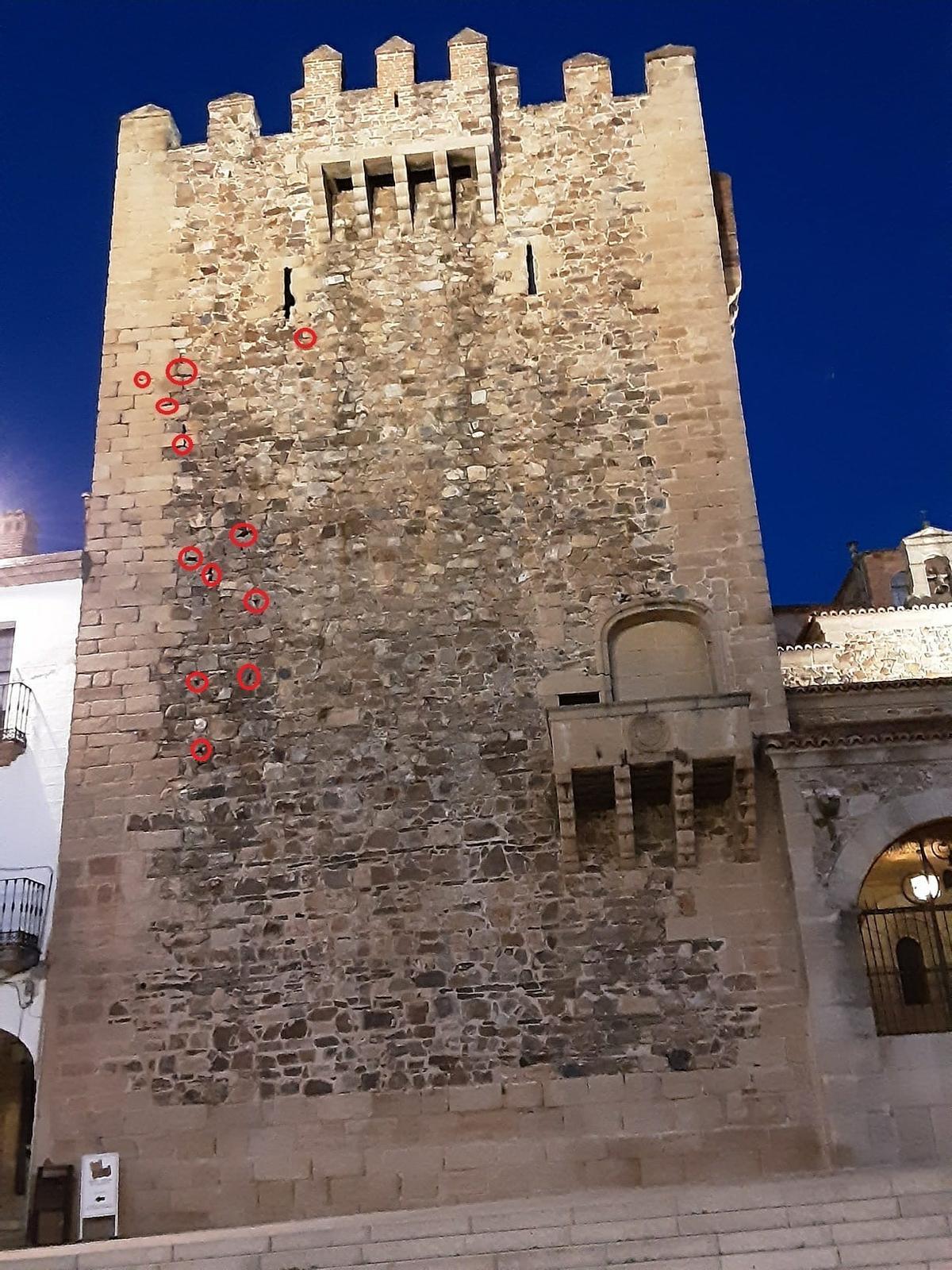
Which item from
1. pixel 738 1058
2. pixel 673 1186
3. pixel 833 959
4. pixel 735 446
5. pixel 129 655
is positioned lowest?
pixel 673 1186

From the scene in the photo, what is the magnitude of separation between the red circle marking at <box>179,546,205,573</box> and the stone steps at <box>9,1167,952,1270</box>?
6.55 metres

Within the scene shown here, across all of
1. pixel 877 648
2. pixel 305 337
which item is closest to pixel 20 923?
pixel 305 337

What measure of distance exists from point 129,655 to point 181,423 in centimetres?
274

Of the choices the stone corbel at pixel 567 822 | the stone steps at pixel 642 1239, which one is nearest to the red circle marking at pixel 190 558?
the stone corbel at pixel 567 822

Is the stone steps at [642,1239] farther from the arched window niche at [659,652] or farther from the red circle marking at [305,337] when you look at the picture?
the red circle marking at [305,337]

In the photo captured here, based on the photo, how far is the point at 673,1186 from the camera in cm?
986

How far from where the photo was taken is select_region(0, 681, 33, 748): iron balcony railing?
39.3 feet

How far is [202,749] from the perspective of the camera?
12.0 m

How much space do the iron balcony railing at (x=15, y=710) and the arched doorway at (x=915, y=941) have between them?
8.16 m

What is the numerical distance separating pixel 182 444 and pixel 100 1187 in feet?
24.3

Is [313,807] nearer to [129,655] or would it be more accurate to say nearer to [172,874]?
[172,874]

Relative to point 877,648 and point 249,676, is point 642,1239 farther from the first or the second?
point 877,648

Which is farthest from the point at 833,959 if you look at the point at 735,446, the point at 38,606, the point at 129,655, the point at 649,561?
the point at 38,606

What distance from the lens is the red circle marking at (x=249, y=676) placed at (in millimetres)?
12211
